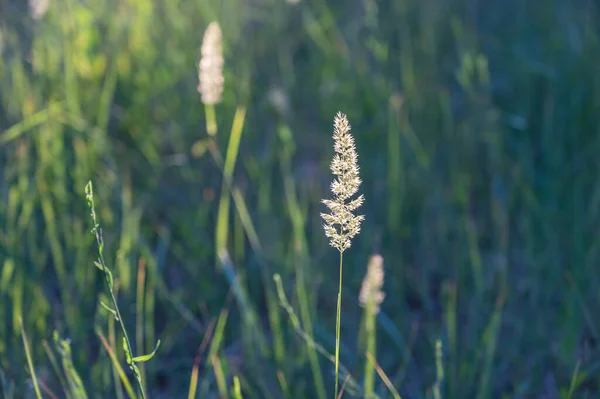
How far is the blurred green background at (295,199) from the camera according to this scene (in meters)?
1.42

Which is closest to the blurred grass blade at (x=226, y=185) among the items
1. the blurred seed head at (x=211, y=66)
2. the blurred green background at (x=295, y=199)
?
the blurred green background at (x=295, y=199)

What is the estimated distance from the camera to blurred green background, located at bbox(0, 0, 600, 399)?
1424 mm

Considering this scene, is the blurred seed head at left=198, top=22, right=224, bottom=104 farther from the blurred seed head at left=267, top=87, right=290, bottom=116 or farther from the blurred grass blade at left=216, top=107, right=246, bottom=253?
the blurred seed head at left=267, top=87, right=290, bottom=116

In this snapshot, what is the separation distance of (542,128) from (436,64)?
0.53 m

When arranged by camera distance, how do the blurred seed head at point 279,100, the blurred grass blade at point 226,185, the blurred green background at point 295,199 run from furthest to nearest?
1. the blurred seed head at point 279,100
2. the blurred grass blade at point 226,185
3. the blurred green background at point 295,199

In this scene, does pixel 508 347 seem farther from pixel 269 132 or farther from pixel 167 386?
pixel 269 132

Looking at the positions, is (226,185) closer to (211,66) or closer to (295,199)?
(295,199)

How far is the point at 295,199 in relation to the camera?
188cm

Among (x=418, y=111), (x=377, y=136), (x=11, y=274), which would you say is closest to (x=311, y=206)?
(x=377, y=136)

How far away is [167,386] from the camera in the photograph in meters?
1.45

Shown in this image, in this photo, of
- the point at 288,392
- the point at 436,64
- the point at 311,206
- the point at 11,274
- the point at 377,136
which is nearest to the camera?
the point at 288,392

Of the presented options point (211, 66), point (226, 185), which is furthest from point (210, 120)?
point (211, 66)

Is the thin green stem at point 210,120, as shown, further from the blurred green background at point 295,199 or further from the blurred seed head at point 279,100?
the blurred seed head at point 279,100

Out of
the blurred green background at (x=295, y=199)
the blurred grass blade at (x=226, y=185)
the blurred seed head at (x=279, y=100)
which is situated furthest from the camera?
the blurred seed head at (x=279, y=100)
